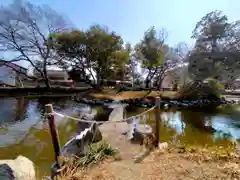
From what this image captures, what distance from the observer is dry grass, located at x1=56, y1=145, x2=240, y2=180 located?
8.59ft

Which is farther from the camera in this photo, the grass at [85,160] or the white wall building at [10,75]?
the white wall building at [10,75]

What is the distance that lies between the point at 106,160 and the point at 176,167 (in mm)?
1075

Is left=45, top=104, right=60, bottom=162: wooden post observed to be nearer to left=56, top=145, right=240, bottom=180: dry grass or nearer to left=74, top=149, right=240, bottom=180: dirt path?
left=56, top=145, right=240, bottom=180: dry grass

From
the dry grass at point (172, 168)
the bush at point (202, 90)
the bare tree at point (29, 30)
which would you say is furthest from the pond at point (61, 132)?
the bare tree at point (29, 30)

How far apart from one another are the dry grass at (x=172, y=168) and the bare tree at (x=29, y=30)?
16.5 metres

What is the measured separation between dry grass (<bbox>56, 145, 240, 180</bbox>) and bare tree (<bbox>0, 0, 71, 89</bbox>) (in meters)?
16.5

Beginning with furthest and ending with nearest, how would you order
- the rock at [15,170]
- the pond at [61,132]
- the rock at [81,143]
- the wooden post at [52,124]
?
the pond at [61,132], the rock at [81,143], the wooden post at [52,124], the rock at [15,170]

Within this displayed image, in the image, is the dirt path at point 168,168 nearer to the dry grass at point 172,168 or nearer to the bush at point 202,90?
the dry grass at point 172,168

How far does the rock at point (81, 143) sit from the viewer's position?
3.66 metres

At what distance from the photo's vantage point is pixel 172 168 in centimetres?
285

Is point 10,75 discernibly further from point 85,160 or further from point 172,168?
point 172,168

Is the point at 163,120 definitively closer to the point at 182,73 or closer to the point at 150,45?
the point at 182,73

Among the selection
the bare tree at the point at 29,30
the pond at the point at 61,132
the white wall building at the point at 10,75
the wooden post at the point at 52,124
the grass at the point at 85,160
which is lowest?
the pond at the point at 61,132

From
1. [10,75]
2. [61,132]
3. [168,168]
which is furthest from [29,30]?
[168,168]
